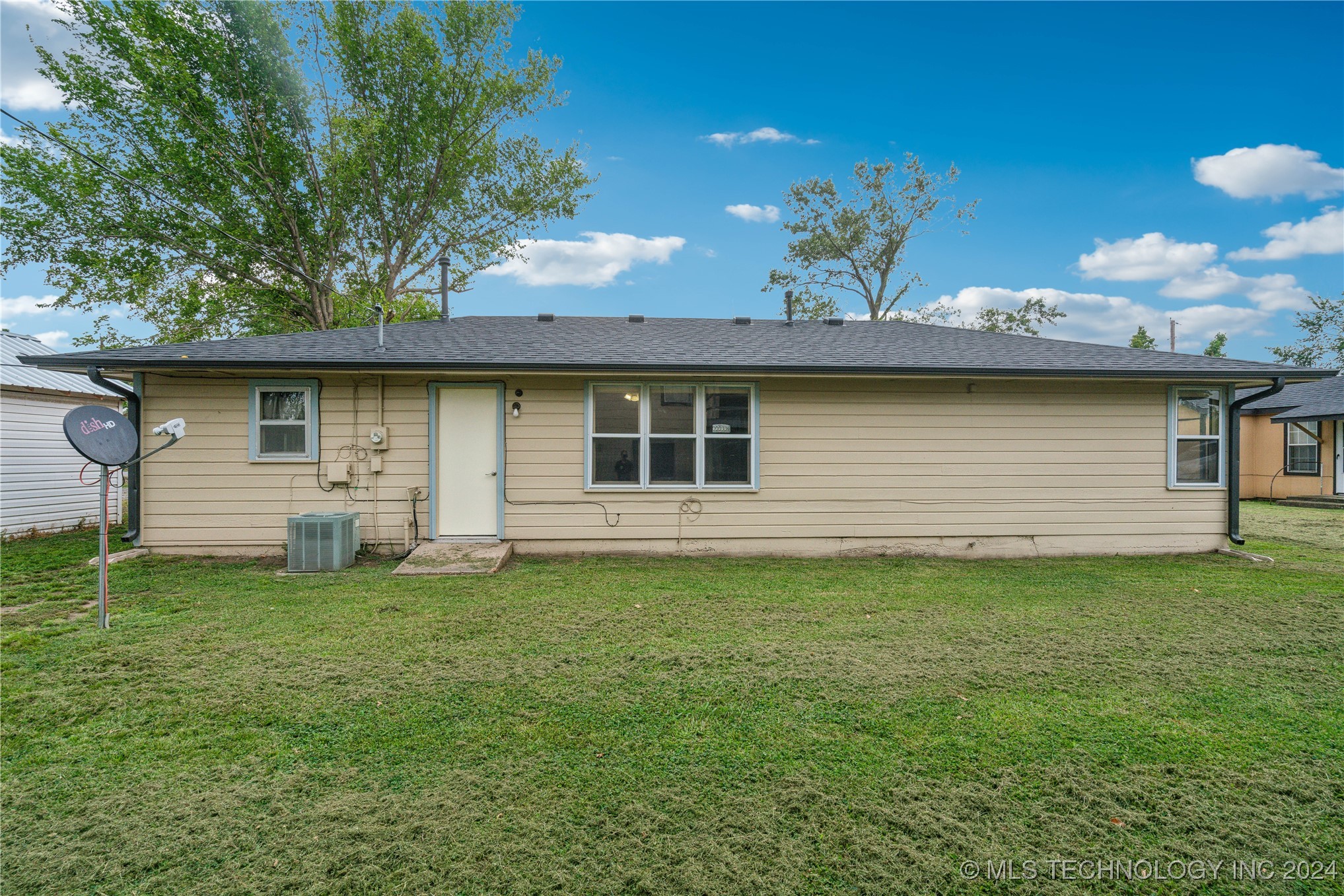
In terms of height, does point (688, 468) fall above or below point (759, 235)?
below

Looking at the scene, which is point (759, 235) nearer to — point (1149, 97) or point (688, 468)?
point (1149, 97)

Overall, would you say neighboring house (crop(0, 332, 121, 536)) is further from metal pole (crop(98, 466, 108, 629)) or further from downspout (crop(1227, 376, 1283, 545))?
downspout (crop(1227, 376, 1283, 545))

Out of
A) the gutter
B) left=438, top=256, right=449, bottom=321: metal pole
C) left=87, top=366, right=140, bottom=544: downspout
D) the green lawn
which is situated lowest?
the green lawn

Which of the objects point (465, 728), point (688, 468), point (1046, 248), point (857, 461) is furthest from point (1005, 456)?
point (1046, 248)

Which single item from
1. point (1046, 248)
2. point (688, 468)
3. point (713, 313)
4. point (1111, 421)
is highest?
point (1046, 248)

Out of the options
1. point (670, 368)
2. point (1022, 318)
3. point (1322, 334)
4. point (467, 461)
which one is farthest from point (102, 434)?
point (1322, 334)

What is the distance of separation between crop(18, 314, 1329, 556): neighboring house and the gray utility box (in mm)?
632

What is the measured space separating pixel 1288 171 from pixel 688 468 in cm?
2125

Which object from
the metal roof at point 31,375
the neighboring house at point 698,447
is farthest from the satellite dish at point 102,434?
the metal roof at point 31,375

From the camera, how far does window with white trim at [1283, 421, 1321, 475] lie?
12.9m

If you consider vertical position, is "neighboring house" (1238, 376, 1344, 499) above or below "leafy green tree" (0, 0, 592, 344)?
below

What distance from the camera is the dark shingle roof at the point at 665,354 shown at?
6.29 meters

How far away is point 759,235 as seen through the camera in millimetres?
20266

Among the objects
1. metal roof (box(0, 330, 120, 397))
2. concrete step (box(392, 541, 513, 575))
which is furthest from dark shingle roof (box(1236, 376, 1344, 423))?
metal roof (box(0, 330, 120, 397))
